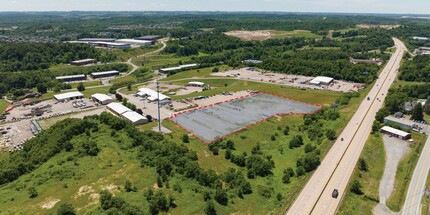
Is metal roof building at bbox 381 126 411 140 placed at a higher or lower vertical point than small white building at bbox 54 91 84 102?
higher

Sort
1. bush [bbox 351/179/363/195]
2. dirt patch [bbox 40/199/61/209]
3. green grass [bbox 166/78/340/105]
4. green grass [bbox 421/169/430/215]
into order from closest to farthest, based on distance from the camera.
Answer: dirt patch [bbox 40/199/61/209], green grass [bbox 421/169/430/215], bush [bbox 351/179/363/195], green grass [bbox 166/78/340/105]

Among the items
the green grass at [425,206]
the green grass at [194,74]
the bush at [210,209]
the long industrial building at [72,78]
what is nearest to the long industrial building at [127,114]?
the bush at [210,209]

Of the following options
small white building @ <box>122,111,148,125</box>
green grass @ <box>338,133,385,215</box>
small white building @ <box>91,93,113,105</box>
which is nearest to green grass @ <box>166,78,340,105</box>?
small white building @ <box>91,93,113,105</box>

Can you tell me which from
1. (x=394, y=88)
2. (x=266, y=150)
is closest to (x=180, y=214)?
(x=266, y=150)

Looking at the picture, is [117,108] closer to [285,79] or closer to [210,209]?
[210,209]

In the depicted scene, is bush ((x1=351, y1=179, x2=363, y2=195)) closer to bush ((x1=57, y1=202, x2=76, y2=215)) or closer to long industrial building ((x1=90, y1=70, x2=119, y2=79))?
bush ((x1=57, y1=202, x2=76, y2=215))

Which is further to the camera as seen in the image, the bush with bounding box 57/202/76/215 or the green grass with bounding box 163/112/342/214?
the green grass with bounding box 163/112/342/214

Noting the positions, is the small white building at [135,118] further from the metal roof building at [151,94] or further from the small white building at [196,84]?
the small white building at [196,84]
